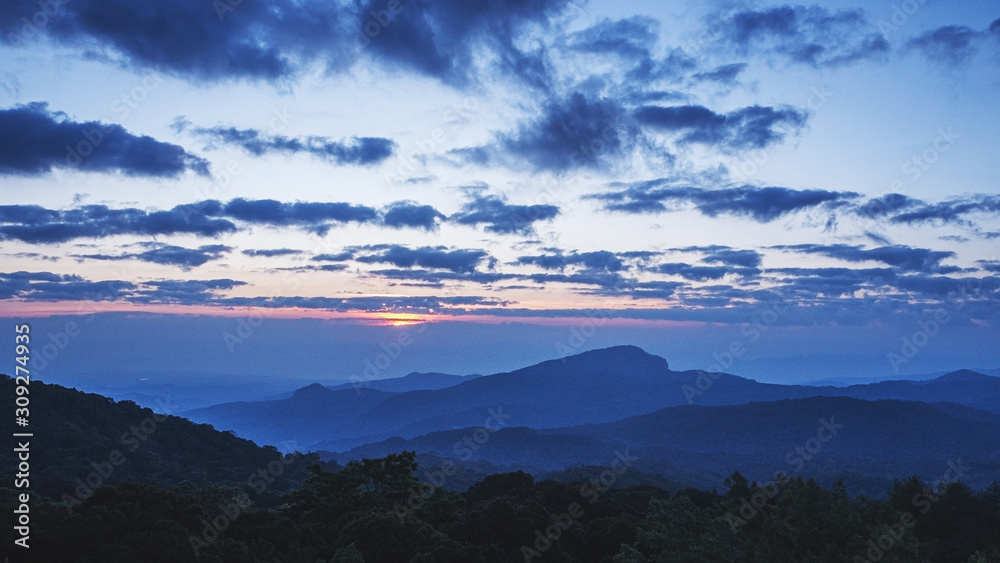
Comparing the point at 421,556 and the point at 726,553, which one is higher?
the point at 726,553

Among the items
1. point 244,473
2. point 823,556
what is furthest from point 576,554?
point 244,473

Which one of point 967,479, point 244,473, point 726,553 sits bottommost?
point 967,479

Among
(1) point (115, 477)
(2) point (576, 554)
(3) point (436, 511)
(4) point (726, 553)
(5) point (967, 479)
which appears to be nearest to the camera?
(4) point (726, 553)

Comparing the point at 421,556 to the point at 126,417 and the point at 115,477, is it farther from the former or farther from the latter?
the point at 126,417

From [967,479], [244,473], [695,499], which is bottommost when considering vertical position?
[967,479]

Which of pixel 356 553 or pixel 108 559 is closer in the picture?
pixel 108 559

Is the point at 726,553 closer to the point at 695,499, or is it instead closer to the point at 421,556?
the point at 421,556

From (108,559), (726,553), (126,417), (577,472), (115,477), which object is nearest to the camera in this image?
(726,553)

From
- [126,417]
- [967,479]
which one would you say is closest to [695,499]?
[126,417]

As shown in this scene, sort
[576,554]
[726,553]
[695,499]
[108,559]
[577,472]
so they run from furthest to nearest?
[577,472]
[695,499]
[576,554]
[108,559]
[726,553]
